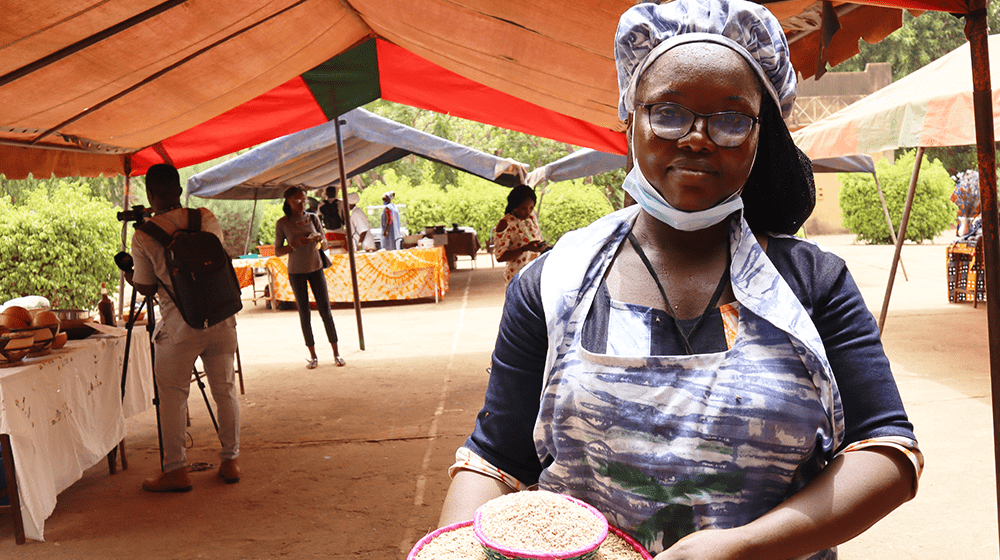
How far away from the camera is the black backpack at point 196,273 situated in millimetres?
4422

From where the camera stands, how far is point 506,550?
3.23 feet

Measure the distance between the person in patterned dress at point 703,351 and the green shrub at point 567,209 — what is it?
65.9ft

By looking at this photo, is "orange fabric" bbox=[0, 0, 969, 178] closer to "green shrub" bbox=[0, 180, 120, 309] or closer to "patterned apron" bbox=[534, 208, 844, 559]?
"patterned apron" bbox=[534, 208, 844, 559]

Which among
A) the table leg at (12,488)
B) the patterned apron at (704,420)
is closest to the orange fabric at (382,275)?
the table leg at (12,488)

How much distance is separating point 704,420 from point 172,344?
420 centimetres

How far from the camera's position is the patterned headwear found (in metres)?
1.16

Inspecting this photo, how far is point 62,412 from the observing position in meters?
4.34

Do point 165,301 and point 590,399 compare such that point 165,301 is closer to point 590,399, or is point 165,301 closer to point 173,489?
point 173,489

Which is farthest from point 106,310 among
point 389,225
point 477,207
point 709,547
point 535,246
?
point 477,207

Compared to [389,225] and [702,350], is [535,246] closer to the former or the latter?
[702,350]

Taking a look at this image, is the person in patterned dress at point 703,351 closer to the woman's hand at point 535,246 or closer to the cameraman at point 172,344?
the cameraman at point 172,344

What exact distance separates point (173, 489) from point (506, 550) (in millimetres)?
4346

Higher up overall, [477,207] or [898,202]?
[898,202]

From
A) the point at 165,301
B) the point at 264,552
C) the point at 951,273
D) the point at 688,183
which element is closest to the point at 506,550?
the point at 688,183
